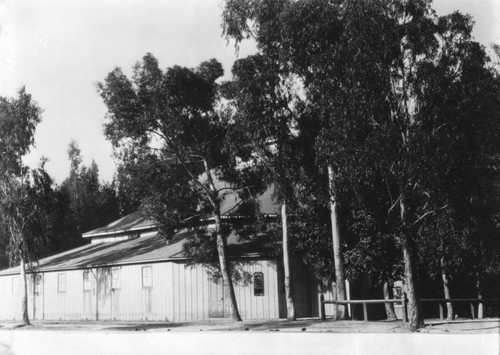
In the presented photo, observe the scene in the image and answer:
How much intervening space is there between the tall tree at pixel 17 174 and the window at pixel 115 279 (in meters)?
4.75

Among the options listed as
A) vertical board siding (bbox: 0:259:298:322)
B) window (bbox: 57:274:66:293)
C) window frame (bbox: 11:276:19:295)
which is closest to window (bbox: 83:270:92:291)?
vertical board siding (bbox: 0:259:298:322)

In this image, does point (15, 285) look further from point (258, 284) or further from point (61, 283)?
point (258, 284)

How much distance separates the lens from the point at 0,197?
31656 mm

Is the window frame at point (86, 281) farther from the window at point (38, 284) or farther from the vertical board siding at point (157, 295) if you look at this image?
the window at point (38, 284)

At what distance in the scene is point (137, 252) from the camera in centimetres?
3309

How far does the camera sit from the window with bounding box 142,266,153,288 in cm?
3058

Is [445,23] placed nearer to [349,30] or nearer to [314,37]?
[349,30]

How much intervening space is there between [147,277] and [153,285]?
0.75 m

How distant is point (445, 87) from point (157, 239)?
72.1ft

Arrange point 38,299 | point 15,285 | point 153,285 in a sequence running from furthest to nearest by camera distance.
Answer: point 15,285, point 38,299, point 153,285

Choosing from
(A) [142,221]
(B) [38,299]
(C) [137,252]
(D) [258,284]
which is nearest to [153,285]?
(C) [137,252]

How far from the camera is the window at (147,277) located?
30.6 metres

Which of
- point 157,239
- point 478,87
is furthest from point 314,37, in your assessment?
point 157,239

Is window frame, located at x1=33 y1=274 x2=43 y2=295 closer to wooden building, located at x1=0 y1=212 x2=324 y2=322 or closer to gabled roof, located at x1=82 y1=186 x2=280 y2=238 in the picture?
wooden building, located at x1=0 y1=212 x2=324 y2=322
